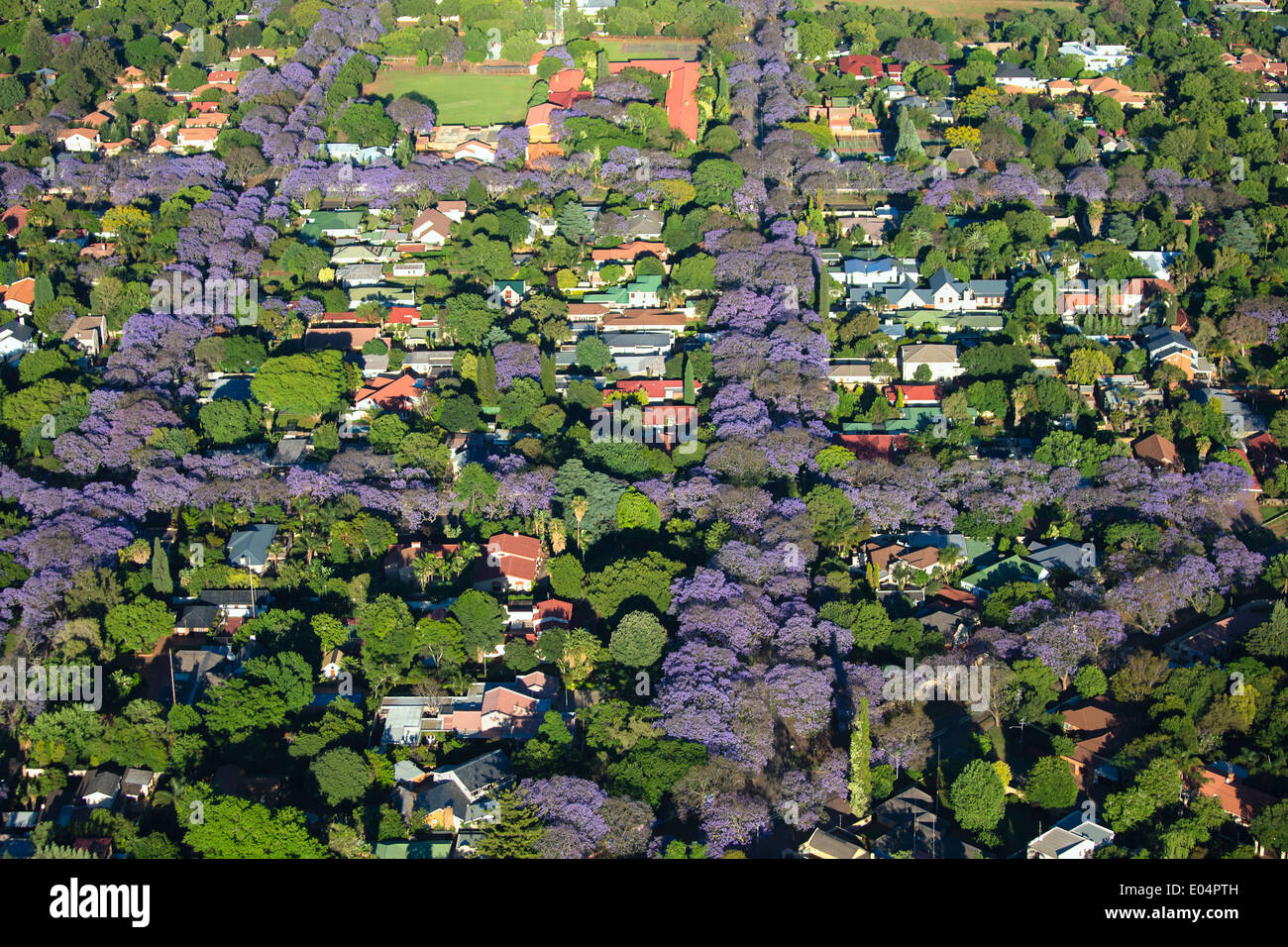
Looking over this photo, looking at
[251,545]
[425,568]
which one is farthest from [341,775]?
[251,545]

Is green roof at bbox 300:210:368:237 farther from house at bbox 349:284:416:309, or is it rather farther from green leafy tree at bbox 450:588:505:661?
green leafy tree at bbox 450:588:505:661

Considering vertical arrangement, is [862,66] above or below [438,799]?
above

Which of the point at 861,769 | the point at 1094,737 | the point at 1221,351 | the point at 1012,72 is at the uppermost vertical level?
the point at 1012,72

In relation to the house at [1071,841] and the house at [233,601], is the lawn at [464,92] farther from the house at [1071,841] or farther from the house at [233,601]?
the house at [1071,841]

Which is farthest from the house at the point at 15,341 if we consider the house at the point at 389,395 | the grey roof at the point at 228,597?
the grey roof at the point at 228,597

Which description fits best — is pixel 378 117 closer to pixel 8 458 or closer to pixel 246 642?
pixel 8 458

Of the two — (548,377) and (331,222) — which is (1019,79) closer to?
(331,222)

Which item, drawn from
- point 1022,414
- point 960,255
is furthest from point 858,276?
point 1022,414

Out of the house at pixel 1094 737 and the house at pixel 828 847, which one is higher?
the house at pixel 1094 737
